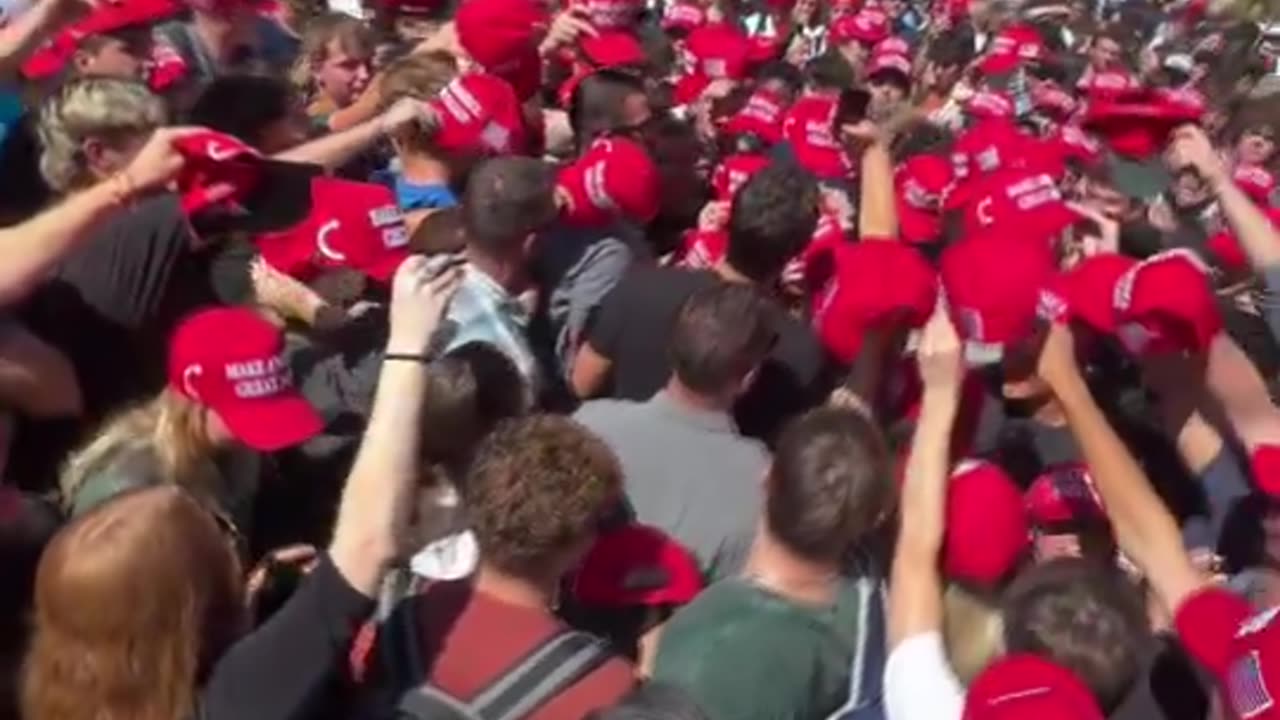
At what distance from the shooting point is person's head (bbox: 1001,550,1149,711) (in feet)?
10.6

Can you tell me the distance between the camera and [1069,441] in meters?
4.80

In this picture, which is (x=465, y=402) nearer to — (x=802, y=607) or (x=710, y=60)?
(x=802, y=607)

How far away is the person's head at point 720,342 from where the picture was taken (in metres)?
4.24

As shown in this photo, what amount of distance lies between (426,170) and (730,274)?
0.93 meters

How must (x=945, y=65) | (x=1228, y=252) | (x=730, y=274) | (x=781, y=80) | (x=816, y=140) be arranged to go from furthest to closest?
(x=945, y=65) → (x=781, y=80) → (x=816, y=140) → (x=1228, y=252) → (x=730, y=274)

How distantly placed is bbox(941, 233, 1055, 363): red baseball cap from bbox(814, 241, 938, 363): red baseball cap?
63 mm

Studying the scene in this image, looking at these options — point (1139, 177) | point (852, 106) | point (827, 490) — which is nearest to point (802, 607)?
point (827, 490)

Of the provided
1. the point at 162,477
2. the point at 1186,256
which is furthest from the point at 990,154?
the point at 162,477

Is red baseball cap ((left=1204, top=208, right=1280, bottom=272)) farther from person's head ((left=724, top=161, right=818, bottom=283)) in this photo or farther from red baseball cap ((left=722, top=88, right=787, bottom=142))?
person's head ((left=724, top=161, right=818, bottom=283))

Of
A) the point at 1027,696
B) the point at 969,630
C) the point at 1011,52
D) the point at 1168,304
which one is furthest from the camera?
the point at 1011,52

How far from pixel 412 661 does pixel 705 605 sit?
0.59 metres

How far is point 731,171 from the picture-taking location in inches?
241

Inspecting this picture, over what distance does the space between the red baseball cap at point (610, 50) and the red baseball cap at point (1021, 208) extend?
1.62 m

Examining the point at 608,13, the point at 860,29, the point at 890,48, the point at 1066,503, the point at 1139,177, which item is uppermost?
the point at 1066,503
